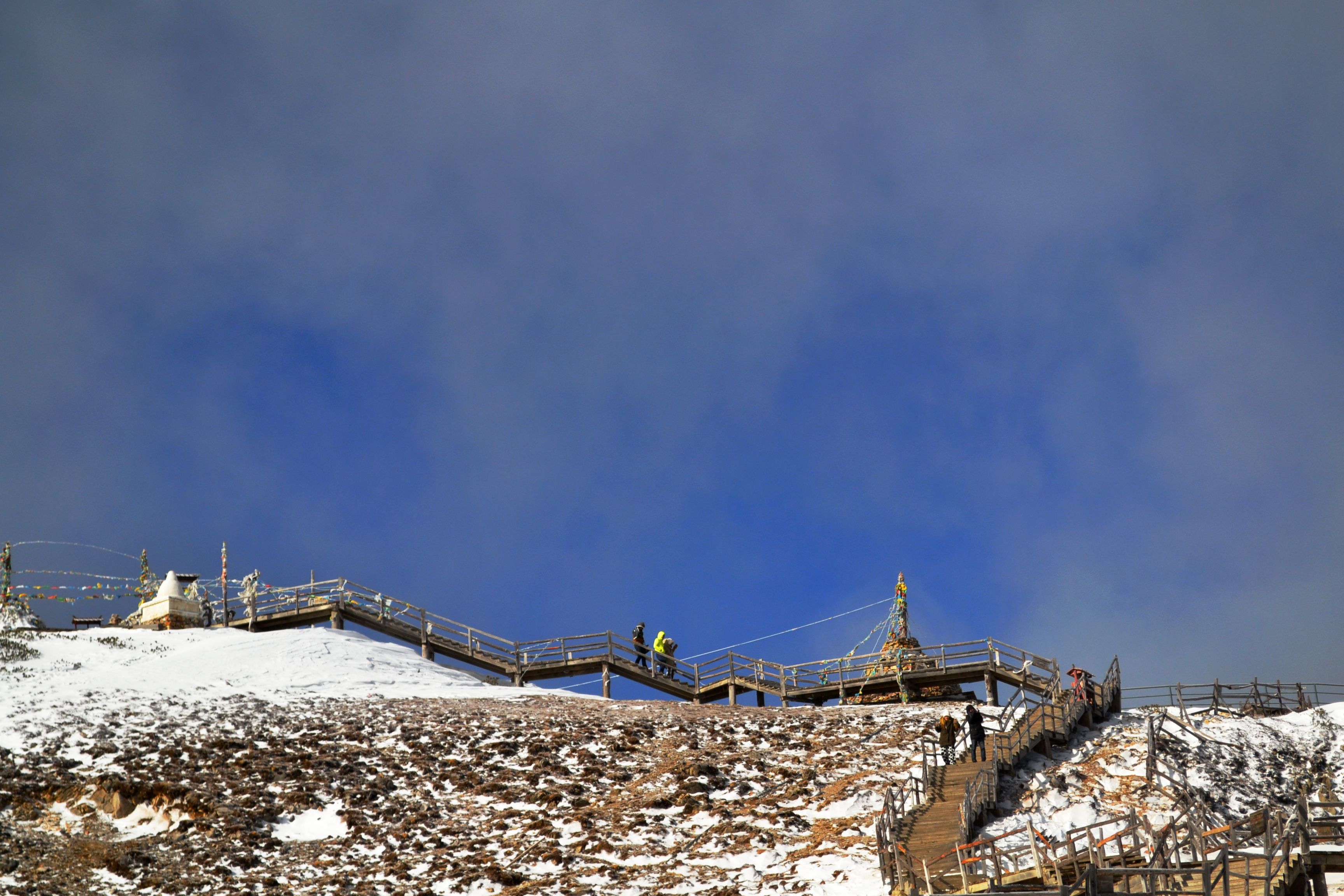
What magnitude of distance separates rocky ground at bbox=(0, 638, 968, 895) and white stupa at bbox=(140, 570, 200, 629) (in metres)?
7.52

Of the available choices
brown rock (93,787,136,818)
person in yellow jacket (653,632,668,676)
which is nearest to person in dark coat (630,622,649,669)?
person in yellow jacket (653,632,668,676)

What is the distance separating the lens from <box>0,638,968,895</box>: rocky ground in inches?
1037

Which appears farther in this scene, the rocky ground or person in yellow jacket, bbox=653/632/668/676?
person in yellow jacket, bbox=653/632/668/676

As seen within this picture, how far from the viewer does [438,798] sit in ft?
101

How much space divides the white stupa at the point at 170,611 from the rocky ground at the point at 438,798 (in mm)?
7521

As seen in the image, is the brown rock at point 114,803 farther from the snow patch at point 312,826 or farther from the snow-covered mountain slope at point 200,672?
the snow-covered mountain slope at point 200,672

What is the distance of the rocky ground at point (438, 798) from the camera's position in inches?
1037

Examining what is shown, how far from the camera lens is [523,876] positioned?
26.3 meters

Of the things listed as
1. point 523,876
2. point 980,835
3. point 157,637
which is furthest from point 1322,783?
point 157,637

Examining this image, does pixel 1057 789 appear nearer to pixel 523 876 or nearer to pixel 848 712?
pixel 848 712

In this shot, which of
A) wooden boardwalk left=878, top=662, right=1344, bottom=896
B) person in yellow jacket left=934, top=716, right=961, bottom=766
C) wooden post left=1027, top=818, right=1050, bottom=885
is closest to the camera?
wooden boardwalk left=878, top=662, right=1344, bottom=896

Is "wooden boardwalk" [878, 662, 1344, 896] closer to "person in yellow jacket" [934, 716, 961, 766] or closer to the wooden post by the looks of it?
the wooden post

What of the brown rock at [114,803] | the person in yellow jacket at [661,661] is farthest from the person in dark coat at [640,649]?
the brown rock at [114,803]

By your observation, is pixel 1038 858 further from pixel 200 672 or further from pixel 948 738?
pixel 200 672
